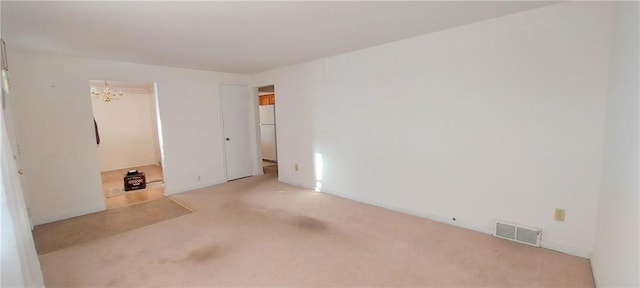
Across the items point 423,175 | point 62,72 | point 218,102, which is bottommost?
point 423,175

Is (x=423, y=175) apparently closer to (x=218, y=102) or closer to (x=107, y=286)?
(x=107, y=286)

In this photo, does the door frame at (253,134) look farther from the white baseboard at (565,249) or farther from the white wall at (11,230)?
the white baseboard at (565,249)

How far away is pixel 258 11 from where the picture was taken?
7.46 feet

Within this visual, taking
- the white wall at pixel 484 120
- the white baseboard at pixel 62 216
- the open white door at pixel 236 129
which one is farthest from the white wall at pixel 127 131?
the white wall at pixel 484 120

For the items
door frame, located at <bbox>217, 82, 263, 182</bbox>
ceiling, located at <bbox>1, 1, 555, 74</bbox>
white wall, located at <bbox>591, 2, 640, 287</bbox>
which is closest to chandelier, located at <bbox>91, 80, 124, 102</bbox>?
ceiling, located at <bbox>1, 1, 555, 74</bbox>

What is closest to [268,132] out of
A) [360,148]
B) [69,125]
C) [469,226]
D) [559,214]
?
[360,148]

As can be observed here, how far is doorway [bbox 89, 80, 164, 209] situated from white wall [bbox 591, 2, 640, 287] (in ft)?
21.6

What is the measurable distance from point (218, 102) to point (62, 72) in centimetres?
220

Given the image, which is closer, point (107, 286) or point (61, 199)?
point (107, 286)

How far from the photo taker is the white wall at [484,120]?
2.32 metres

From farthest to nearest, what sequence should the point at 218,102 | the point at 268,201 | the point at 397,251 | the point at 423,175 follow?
the point at 218,102
the point at 268,201
the point at 423,175
the point at 397,251

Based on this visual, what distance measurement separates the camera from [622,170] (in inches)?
64.1

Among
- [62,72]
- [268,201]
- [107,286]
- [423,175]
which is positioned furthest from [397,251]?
[62,72]

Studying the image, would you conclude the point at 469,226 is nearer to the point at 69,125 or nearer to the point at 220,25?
the point at 220,25
